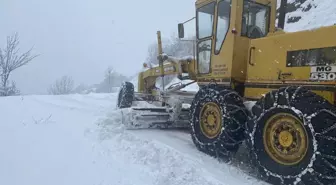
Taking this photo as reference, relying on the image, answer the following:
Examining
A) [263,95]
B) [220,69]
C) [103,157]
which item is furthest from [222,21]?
[103,157]

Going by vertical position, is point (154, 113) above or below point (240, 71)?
below

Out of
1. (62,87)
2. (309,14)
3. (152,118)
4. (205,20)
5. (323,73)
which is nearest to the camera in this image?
(323,73)

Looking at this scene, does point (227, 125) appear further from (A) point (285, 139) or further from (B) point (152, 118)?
(B) point (152, 118)

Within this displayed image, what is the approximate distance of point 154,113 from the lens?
7.16m

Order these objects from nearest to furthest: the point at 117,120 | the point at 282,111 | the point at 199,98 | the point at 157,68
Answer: the point at 282,111, the point at 199,98, the point at 117,120, the point at 157,68

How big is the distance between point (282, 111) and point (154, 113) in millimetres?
3643

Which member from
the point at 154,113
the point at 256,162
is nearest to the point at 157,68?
the point at 154,113

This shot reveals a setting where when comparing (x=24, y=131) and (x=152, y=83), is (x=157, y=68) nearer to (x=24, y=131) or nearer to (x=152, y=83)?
(x=152, y=83)

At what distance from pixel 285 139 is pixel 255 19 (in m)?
2.65

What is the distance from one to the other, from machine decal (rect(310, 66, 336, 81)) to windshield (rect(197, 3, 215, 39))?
2434 millimetres

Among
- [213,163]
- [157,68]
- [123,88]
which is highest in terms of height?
[157,68]

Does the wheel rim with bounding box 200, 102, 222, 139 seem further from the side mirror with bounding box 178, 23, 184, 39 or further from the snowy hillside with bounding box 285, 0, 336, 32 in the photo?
the snowy hillside with bounding box 285, 0, 336, 32

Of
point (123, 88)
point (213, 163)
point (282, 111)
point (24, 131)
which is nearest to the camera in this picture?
point (282, 111)

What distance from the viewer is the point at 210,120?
17.7 ft
